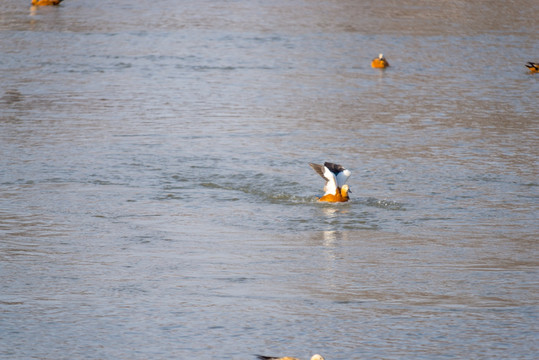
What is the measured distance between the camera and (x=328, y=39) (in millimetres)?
28359

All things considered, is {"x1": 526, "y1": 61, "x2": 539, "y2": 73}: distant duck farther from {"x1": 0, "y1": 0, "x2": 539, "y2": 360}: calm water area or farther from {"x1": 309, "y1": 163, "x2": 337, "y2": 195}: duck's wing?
{"x1": 309, "y1": 163, "x2": 337, "y2": 195}: duck's wing

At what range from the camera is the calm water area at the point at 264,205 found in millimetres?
7605

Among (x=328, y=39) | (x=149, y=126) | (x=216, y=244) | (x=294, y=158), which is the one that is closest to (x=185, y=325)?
(x=216, y=244)

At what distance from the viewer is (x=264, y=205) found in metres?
11.7

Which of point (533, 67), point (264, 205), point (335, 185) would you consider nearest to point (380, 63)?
point (533, 67)

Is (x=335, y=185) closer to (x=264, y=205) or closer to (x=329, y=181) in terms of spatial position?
(x=329, y=181)

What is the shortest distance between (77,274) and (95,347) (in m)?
1.81

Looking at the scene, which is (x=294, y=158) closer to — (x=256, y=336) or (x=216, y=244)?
(x=216, y=244)

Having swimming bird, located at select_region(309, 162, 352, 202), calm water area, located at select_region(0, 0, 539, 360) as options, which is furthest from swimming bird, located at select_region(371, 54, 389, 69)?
swimming bird, located at select_region(309, 162, 352, 202)

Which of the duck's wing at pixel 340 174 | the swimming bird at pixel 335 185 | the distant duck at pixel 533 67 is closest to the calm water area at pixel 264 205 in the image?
the swimming bird at pixel 335 185

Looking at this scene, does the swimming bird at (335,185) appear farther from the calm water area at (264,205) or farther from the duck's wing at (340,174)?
the calm water area at (264,205)

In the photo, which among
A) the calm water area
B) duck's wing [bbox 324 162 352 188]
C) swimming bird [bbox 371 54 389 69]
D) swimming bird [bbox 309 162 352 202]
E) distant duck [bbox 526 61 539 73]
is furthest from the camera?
swimming bird [bbox 371 54 389 69]

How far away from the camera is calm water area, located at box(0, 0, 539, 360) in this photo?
7.61 m

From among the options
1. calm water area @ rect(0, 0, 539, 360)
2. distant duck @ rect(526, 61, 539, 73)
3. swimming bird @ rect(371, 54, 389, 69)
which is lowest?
calm water area @ rect(0, 0, 539, 360)
